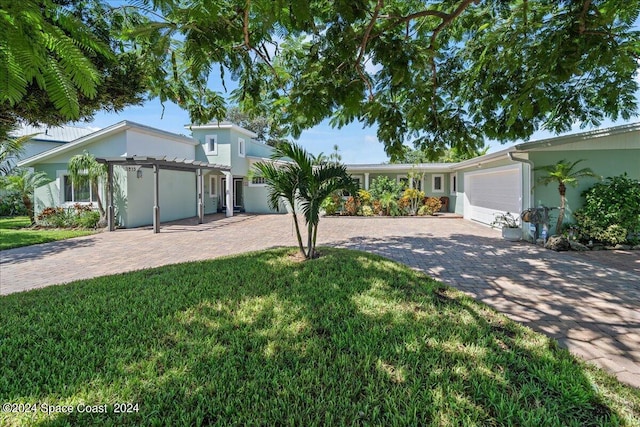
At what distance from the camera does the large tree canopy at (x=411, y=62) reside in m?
4.26

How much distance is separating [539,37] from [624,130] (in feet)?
21.3

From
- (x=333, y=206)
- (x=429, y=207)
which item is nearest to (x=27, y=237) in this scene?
(x=333, y=206)

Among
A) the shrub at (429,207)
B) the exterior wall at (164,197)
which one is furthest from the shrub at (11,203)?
the shrub at (429,207)

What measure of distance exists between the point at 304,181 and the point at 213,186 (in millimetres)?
16851

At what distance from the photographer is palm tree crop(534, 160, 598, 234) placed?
885 centimetres

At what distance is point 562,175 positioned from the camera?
8844 mm

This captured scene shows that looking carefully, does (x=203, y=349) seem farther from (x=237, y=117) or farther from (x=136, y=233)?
(x=237, y=117)

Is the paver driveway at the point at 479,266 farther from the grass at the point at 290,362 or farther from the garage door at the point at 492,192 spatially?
the garage door at the point at 492,192

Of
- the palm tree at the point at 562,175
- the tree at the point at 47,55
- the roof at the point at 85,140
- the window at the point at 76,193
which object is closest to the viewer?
the tree at the point at 47,55

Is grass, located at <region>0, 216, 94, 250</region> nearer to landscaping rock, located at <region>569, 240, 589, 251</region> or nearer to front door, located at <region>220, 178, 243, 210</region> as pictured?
front door, located at <region>220, 178, 243, 210</region>

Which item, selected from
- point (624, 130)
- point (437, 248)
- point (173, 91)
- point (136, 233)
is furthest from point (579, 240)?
point (136, 233)

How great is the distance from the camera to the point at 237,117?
3806 centimetres

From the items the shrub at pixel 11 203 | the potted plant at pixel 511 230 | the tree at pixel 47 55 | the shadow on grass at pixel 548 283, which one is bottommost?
the shadow on grass at pixel 548 283

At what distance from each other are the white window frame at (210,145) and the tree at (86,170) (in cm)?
684
